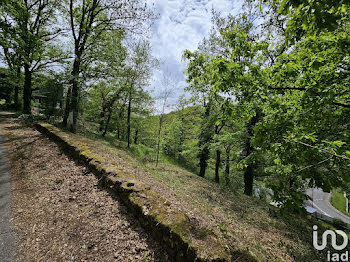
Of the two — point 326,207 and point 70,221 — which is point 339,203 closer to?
point 326,207

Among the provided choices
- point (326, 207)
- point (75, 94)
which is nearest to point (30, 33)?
point (75, 94)

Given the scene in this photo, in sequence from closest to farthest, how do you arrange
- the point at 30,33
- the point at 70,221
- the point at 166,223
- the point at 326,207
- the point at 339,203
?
the point at 166,223
the point at 70,221
the point at 30,33
the point at 326,207
the point at 339,203

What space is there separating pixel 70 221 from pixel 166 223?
2285mm

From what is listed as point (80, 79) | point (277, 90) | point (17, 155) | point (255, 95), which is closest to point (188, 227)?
point (255, 95)

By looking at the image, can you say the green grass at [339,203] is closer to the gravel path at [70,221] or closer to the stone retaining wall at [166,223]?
the stone retaining wall at [166,223]

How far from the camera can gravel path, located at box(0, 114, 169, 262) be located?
2727 mm

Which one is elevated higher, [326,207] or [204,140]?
[204,140]

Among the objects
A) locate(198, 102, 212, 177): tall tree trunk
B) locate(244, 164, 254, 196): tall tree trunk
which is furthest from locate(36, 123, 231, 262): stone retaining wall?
locate(244, 164, 254, 196): tall tree trunk

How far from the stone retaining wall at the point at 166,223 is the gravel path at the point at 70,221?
21cm

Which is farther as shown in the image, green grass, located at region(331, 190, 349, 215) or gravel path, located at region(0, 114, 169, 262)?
green grass, located at region(331, 190, 349, 215)

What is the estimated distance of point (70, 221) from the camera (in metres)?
3.40

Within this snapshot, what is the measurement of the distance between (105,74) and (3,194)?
9.93m

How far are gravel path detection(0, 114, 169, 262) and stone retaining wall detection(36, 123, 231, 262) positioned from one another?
0.21 meters

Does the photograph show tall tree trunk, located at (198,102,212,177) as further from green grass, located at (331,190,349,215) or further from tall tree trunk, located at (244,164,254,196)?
green grass, located at (331,190,349,215)
